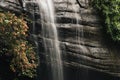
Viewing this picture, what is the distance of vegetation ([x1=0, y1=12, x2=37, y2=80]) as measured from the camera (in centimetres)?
941

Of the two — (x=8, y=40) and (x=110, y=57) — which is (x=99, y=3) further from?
(x=8, y=40)

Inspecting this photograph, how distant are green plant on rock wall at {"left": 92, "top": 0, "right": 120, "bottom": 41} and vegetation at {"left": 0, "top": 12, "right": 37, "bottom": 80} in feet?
6.71

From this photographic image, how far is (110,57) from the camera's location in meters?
10.3

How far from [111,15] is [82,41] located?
3.33 feet

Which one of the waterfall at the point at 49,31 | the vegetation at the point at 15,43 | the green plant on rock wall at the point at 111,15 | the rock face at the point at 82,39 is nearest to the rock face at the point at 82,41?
the rock face at the point at 82,39

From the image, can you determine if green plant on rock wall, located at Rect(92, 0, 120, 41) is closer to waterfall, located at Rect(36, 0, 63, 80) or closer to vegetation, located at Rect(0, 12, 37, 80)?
waterfall, located at Rect(36, 0, 63, 80)

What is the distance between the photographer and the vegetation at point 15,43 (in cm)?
941

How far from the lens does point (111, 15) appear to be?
10.1 m

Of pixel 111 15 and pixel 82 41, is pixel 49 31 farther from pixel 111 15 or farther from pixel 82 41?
pixel 111 15

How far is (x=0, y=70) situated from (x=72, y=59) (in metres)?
1.94

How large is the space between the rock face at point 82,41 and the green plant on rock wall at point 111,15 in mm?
212

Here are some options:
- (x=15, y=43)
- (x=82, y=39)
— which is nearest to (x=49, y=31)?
(x=82, y=39)

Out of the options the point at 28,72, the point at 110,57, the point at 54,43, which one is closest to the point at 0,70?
the point at 28,72

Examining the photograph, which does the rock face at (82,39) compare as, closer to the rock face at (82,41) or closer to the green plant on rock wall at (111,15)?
the rock face at (82,41)
